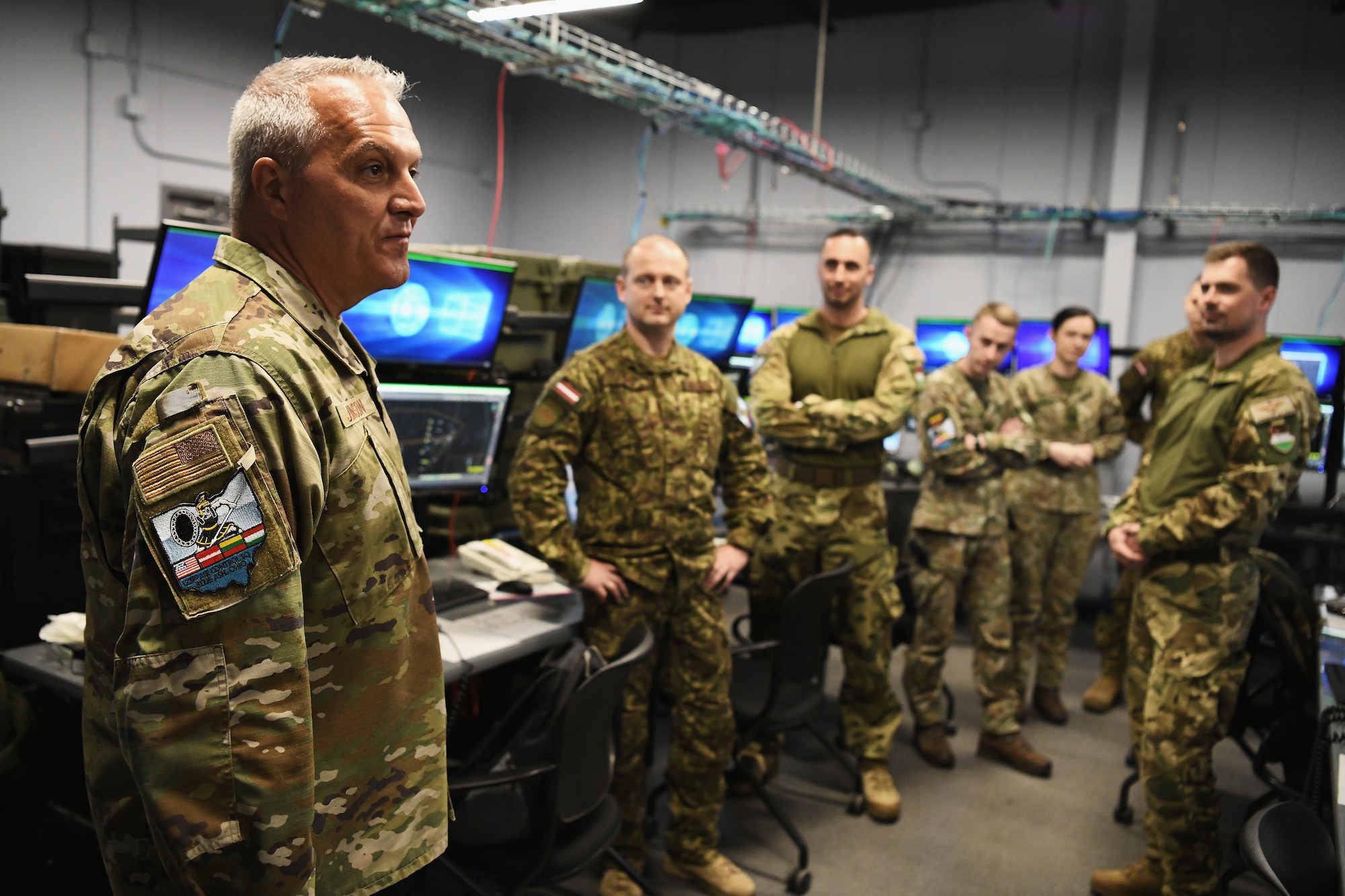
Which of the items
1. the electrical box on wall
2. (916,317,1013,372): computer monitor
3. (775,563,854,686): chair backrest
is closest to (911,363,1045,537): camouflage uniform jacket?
(775,563,854,686): chair backrest

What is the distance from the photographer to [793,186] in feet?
21.9

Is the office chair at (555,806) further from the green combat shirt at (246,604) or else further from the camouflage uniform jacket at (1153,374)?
the camouflage uniform jacket at (1153,374)

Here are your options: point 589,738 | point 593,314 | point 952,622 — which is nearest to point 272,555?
point 589,738

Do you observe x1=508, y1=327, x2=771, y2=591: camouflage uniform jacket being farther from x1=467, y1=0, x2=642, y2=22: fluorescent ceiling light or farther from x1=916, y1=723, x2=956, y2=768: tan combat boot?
x1=916, y1=723, x2=956, y2=768: tan combat boot

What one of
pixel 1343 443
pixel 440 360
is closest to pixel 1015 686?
pixel 1343 443

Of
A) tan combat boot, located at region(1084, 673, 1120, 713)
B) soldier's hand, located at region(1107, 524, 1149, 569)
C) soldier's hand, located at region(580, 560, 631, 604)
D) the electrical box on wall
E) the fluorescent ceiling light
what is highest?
the fluorescent ceiling light

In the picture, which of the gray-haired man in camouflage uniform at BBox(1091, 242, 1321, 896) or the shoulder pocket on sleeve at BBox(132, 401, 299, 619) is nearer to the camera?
the shoulder pocket on sleeve at BBox(132, 401, 299, 619)

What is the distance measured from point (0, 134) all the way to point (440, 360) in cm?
370

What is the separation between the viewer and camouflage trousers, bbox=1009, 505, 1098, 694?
152 inches

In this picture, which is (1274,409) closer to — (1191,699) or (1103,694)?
(1191,699)

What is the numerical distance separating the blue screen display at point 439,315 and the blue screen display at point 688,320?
50 cm

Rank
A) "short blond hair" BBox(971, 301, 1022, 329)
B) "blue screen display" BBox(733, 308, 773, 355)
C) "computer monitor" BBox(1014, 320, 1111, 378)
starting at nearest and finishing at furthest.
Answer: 1. "short blond hair" BBox(971, 301, 1022, 329)
2. "computer monitor" BBox(1014, 320, 1111, 378)
3. "blue screen display" BBox(733, 308, 773, 355)

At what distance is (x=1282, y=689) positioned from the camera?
8.09 feet

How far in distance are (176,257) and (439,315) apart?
69 centimetres
